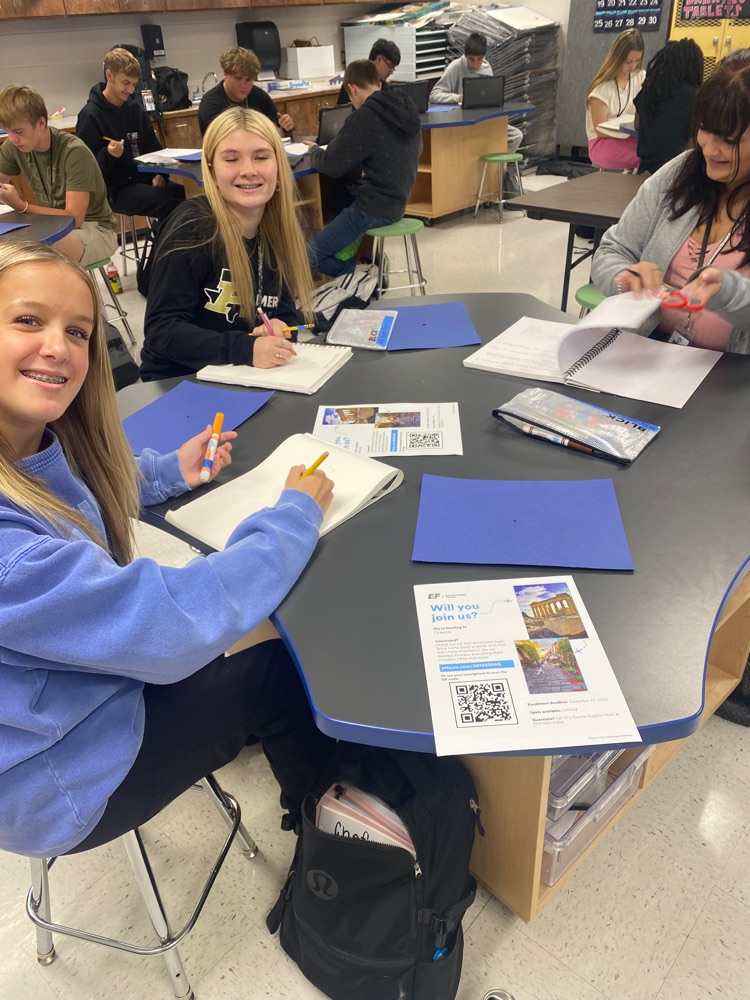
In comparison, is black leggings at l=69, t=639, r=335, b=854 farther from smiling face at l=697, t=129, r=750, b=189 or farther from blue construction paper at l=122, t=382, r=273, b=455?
smiling face at l=697, t=129, r=750, b=189

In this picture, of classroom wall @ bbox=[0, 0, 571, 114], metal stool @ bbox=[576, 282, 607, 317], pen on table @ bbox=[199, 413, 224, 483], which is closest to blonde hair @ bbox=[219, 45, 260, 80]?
classroom wall @ bbox=[0, 0, 571, 114]

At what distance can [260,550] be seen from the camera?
100 cm

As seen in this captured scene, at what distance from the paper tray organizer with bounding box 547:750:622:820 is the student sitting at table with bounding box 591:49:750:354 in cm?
102

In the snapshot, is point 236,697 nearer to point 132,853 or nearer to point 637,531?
point 132,853

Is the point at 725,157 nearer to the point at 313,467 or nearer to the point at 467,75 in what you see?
the point at 313,467

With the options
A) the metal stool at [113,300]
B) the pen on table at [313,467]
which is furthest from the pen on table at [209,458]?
the metal stool at [113,300]

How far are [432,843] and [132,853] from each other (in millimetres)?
496

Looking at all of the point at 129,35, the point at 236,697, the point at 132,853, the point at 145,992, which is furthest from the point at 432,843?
the point at 129,35

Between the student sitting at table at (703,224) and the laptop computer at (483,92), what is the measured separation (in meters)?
4.32

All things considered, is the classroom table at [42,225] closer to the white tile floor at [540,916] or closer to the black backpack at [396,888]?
the white tile floor at [540,916]

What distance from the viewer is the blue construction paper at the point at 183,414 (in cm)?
145

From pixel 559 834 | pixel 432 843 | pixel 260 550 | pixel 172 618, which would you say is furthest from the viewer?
pixel 559 834

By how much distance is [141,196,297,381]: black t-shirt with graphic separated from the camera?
1.74 metres

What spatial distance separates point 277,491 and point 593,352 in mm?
838
